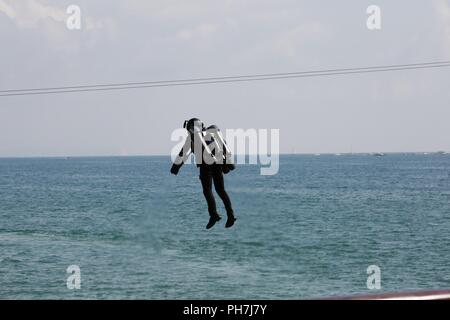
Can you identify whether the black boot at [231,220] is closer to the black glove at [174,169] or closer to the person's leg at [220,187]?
the person's leg at [220,187]

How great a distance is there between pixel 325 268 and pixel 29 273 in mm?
26471

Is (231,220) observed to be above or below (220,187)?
below

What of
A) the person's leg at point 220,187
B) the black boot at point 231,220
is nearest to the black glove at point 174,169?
the person's leg at point 220,187

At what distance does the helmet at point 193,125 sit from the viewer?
448 cm

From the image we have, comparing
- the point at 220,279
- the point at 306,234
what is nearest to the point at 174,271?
the point at 220,279

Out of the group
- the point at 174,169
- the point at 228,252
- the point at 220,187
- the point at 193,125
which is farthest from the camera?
A: the point at 228,252

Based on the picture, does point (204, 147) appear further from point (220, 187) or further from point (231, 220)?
point (231, 220)

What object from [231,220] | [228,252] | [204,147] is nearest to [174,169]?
[204,147]

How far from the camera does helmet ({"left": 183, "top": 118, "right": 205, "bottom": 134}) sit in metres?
4.48

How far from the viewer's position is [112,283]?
48.1 meters

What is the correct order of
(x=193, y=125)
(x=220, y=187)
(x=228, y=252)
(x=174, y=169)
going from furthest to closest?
1. (x=228, y=252)
2. (x=220, y=187)
3. (x=174, y=169)
4. (x=193, y=125)

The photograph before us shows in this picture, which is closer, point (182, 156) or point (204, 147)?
point (204, 147)

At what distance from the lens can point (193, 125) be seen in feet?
14.8
